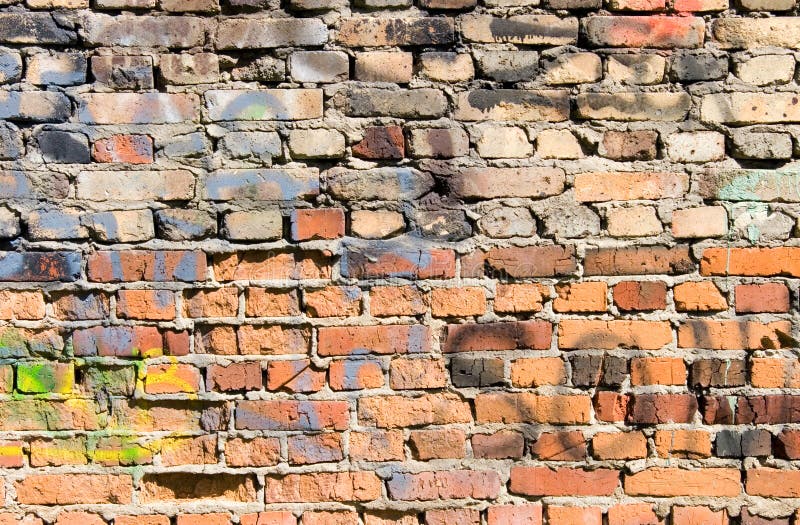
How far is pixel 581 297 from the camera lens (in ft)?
5.32

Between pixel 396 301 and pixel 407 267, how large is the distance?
81 millimetres

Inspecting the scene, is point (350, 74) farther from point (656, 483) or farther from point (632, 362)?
point (656, 483)

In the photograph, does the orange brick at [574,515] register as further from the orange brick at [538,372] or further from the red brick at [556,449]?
the orange brick at [538,372]

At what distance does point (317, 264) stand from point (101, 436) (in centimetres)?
62

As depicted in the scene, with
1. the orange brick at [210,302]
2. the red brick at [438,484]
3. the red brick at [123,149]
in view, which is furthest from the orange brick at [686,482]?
the red brick at [123,149]

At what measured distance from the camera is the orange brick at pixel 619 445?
5.32 ft

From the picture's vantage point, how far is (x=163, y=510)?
1.61 m

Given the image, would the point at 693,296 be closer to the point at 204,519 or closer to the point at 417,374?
the point at 417,374

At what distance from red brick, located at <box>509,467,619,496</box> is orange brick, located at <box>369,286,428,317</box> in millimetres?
431

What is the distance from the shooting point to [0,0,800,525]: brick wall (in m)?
1.59

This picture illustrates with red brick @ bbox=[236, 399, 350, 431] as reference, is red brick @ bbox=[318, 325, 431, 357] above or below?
above

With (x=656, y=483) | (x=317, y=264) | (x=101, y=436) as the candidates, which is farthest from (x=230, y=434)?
(x=656, y=483)

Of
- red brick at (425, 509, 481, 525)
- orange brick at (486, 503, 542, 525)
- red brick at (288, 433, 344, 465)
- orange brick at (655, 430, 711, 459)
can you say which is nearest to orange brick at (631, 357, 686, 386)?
orange brick at (655, 430, 711, 459)

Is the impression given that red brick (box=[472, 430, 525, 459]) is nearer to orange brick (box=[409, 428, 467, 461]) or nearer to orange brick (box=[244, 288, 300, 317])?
orange brick (box=[409, 428, 467, 461])
